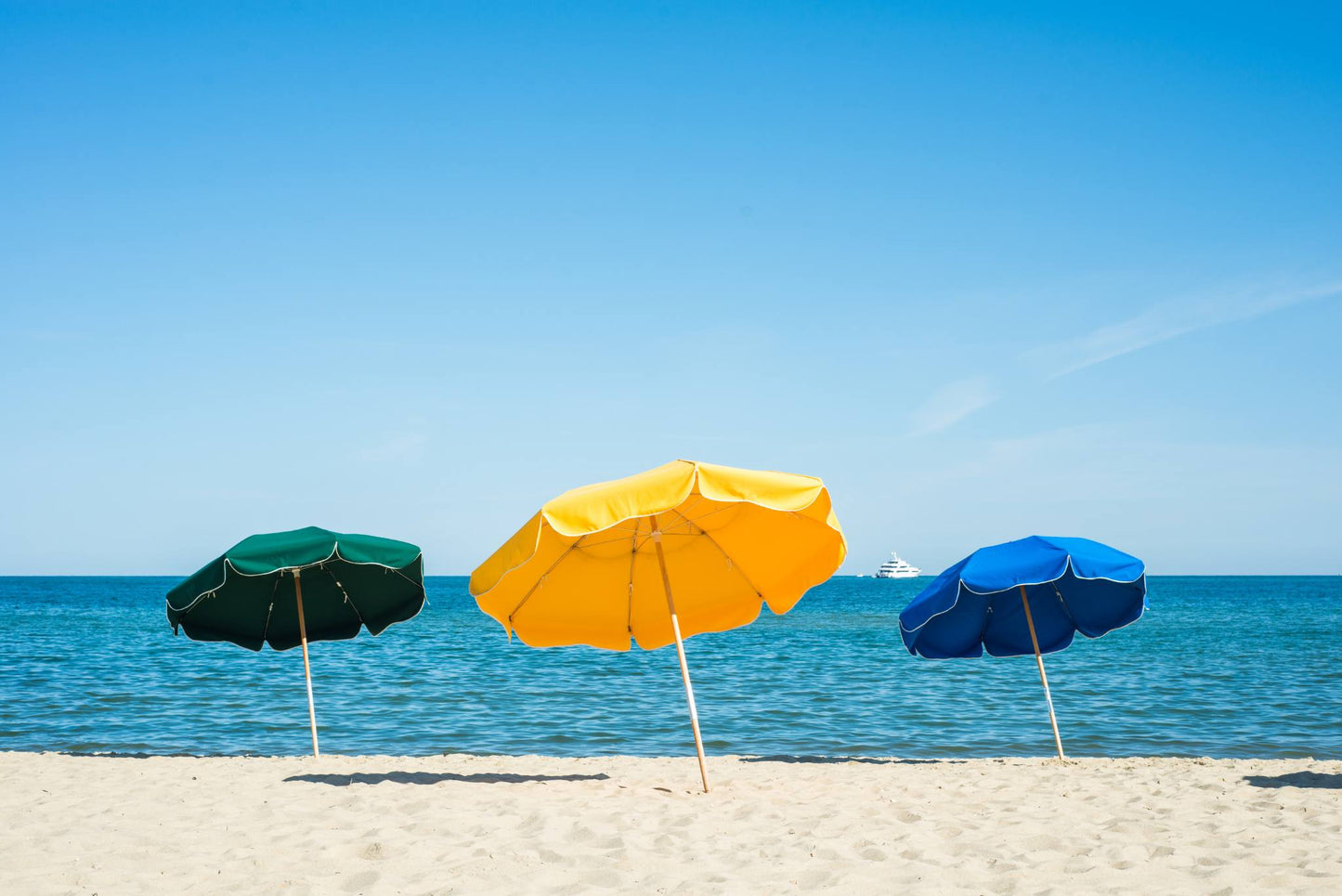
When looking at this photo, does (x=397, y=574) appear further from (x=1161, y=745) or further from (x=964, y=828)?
(x=1161, y=745)

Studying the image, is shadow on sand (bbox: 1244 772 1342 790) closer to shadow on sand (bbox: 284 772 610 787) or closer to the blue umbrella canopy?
the blue umbrella canopy

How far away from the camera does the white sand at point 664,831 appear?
5422 mm

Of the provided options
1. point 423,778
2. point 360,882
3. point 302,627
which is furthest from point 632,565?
point 302,627

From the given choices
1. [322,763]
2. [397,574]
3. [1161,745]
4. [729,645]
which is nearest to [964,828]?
[397,574]

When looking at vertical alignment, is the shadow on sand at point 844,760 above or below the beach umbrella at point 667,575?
below

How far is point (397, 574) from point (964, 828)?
6174mm

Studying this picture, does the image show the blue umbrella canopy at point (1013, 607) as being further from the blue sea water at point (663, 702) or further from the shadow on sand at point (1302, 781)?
the blue sea water at point (663, 702)

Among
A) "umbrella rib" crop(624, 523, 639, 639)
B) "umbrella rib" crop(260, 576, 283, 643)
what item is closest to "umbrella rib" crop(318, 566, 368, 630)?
"umbrella rib" crop(260, 576, 283, 643)

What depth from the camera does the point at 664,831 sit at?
257 inches

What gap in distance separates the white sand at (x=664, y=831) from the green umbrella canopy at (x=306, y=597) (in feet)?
5.16

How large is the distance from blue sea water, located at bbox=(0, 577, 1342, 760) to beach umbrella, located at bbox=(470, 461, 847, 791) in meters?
4.84

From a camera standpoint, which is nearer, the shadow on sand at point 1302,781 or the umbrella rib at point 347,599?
the shadow on sand at point 1302,781

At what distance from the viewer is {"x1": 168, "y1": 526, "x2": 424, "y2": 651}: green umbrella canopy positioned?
9.09m

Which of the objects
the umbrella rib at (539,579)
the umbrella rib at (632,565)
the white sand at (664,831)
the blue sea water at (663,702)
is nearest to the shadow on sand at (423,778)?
the white sand at (664,831)
